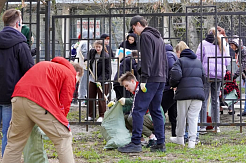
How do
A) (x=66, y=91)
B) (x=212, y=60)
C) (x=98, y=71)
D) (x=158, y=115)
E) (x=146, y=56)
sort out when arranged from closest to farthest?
1. (x=66, y=91)
2. (x=146, y=56)
3. (x=158, y=115)
4. (x=212, y=60)
5. (x=98, y=71)

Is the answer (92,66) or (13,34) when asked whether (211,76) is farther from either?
(13,34)

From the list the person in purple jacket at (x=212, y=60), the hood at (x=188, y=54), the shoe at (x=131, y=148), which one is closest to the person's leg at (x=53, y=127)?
the shoe at (x=131, y=148)

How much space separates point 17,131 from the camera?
13.8ft

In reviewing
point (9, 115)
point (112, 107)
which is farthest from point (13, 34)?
point (112, 107)

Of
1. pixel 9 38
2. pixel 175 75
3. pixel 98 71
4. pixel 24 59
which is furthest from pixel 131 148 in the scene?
pixel 98 71

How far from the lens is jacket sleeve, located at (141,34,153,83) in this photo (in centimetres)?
572

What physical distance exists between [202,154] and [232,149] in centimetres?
54

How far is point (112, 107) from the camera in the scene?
6402 millimetres

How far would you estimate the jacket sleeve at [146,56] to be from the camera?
5.72 m

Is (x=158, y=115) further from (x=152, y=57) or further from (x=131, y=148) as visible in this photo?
(x=152, y=57)

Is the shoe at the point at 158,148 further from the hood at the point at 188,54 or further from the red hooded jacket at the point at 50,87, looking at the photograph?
the red hooded jacket at the point at 50,87

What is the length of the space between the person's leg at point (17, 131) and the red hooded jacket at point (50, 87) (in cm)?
12

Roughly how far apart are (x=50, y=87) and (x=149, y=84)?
2.02 m

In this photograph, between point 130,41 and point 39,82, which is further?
point 130,41
